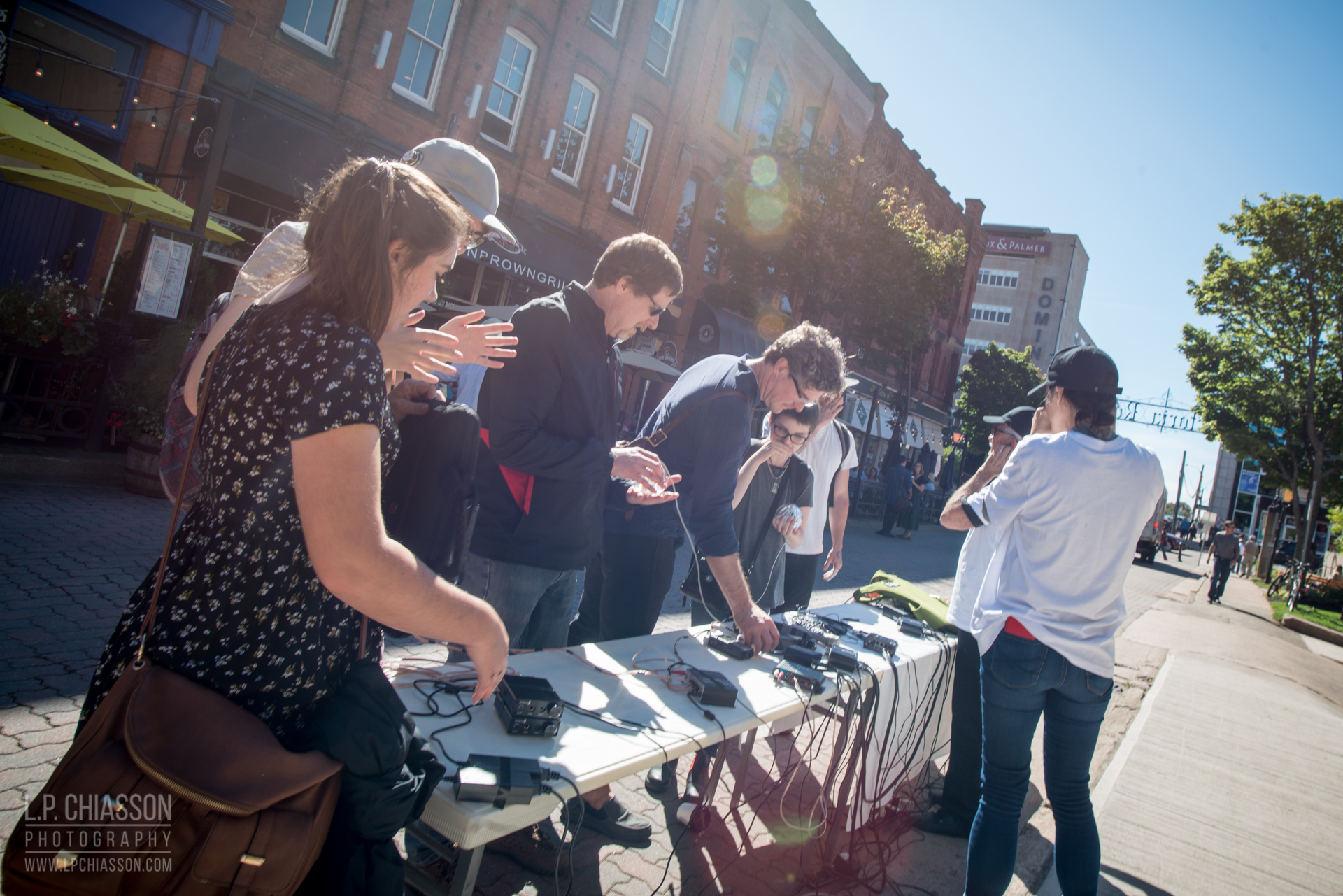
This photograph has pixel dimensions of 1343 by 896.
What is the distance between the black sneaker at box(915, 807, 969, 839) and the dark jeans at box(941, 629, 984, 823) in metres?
0.02

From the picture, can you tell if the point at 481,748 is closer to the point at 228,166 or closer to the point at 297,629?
the point at 297,629

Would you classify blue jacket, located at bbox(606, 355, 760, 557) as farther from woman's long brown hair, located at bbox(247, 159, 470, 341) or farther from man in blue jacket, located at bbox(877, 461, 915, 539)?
man in blue jacket, located at bbox(877, 461, 915, 539)

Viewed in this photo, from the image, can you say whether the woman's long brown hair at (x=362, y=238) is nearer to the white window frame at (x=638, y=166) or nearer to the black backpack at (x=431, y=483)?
the black backpack at (x=431, y=483)

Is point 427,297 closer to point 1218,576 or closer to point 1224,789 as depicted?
point 1224,789

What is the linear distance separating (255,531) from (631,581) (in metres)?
1.94

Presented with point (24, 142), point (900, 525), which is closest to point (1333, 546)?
point (900, 525)

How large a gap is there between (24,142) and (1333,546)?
3642 cm

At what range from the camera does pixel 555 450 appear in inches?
94.6

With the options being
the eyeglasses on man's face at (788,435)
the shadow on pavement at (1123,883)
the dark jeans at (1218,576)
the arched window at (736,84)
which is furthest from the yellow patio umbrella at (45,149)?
the dark jeans at (1218,576)

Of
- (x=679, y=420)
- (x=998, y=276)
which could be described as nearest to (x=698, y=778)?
(x=679, y=420)

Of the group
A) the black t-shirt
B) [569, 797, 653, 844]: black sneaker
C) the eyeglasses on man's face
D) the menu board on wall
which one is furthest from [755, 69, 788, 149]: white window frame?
[569, 797, 653, 844]: black sneaker

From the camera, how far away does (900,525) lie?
778 inches

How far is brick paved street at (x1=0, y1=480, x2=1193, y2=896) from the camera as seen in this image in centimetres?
276

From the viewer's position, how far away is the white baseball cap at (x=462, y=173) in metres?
2.71
